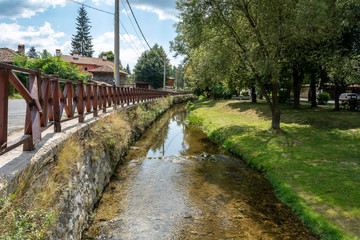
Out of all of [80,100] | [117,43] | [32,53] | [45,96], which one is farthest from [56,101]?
[32,53]

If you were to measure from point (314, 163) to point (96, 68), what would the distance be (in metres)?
47.1

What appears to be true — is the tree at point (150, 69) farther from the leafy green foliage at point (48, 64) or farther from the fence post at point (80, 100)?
the fence post at point (80, 100)

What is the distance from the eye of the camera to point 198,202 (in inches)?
230

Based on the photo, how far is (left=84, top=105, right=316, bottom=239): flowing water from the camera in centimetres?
465

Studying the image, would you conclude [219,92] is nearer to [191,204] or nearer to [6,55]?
[6,55]

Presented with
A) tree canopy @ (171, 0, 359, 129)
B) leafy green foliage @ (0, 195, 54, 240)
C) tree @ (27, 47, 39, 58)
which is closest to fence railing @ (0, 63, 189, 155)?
leafy green foliage @ (0, 195, 54, 240)

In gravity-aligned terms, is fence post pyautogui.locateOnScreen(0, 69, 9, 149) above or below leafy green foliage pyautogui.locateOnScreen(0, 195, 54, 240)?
above

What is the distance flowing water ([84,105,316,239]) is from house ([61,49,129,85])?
136 ft

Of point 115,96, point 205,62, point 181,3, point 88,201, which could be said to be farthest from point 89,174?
point 181,3

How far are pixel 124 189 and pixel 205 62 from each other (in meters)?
8.29

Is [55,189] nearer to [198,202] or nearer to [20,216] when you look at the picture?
[20,216]

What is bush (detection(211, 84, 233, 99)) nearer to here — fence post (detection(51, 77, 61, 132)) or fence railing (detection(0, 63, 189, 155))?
fence railing (detection(0, 63, 189, 155))

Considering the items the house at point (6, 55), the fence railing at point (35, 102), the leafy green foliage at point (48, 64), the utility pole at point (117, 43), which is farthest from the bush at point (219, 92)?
the fence railing at point (35, 102)

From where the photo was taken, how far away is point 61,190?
12.3 ft
